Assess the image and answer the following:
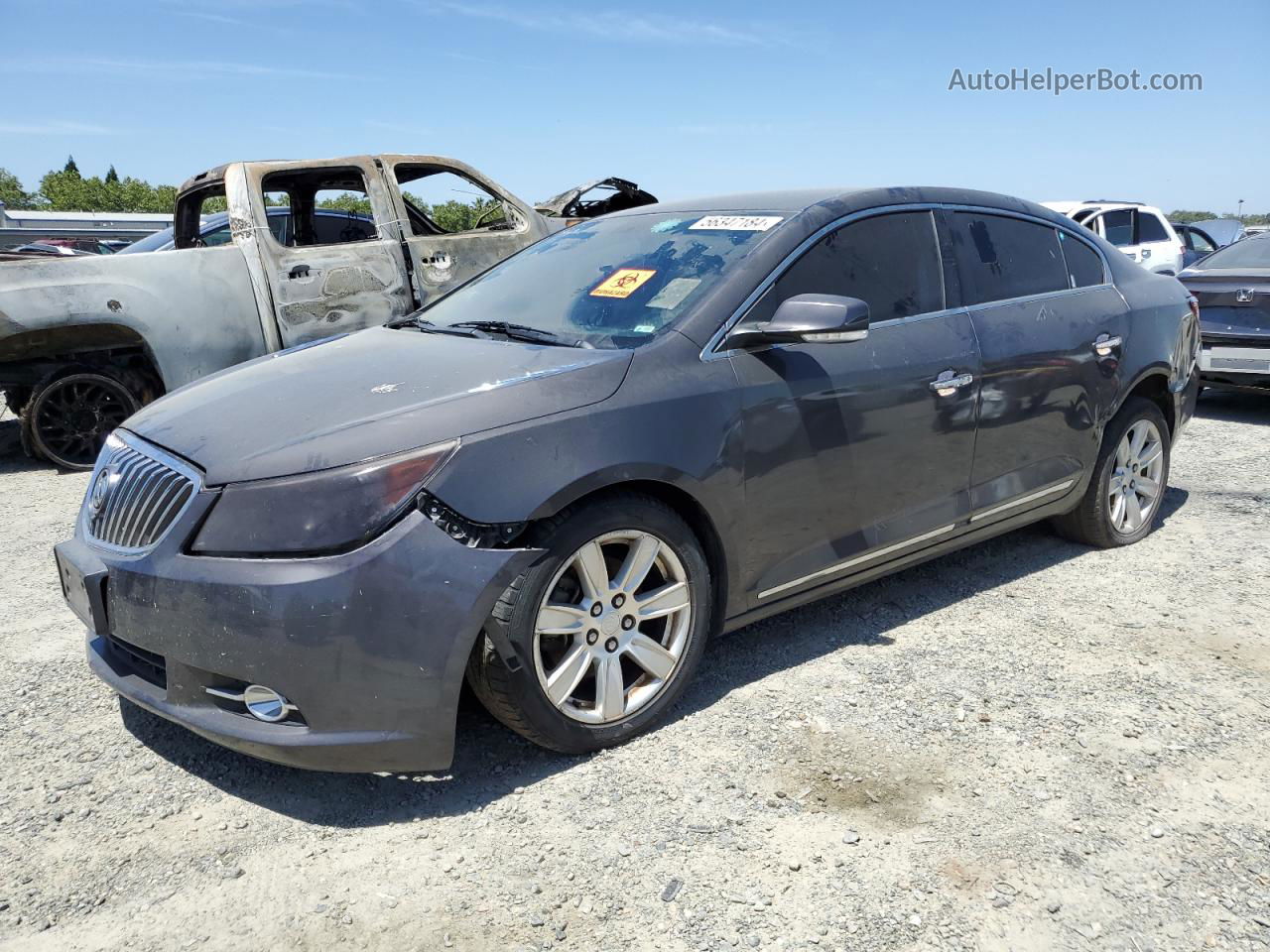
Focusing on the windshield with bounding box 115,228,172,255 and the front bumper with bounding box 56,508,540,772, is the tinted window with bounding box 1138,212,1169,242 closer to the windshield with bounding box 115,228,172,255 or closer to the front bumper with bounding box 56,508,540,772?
the windshield with bounding box 115,228,172,255

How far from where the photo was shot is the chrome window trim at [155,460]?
2.70 meters

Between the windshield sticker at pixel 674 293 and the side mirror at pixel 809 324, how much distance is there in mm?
224

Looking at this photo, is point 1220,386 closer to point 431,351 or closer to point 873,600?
point 873,600

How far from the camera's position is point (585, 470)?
2809 millimetres

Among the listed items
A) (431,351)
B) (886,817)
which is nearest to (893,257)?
(431,351)

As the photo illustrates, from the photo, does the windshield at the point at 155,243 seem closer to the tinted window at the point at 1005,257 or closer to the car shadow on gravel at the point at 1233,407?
the tinted window at the point at 1005,257

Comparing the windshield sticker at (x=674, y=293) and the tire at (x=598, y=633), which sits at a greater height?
the windshield sticker at (x=674, y=293)

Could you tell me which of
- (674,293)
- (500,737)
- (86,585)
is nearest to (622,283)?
(674,293)

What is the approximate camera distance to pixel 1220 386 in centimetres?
828

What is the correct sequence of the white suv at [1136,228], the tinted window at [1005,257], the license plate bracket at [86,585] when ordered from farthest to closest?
the white suv at [1136,228] → the tinted window at [1005,257] → the license plate bracket at [86,585]

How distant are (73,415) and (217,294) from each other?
132cm

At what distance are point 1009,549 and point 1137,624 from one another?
1.00 metres

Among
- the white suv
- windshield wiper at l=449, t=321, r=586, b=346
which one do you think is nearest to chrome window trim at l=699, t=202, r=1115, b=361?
windshield wiper at l=449, t=321, r=586, b=346

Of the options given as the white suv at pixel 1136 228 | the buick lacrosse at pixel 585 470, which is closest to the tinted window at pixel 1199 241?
the white suv at pixel 1136 228
